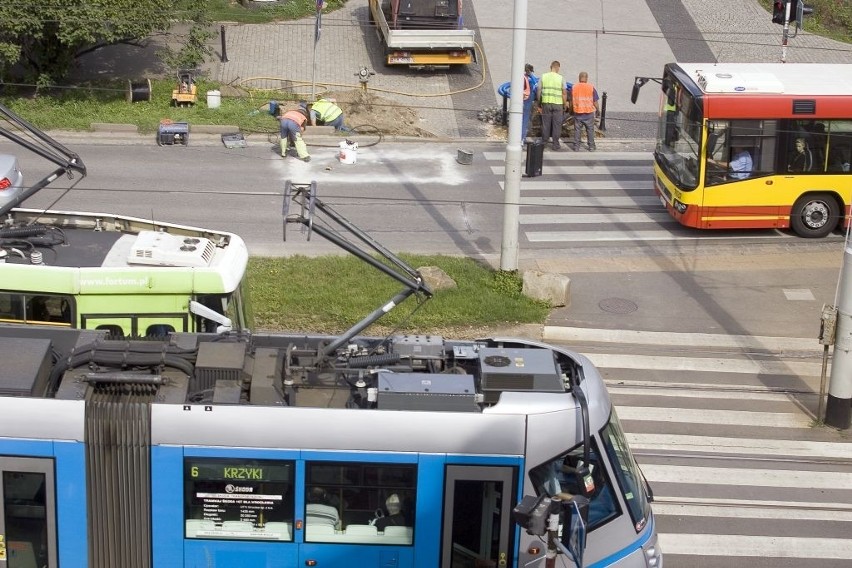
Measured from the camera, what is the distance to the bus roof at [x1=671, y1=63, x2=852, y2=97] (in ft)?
67.8

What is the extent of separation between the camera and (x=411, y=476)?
9.47 meters

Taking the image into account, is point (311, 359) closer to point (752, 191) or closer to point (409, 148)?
point (752, 191)

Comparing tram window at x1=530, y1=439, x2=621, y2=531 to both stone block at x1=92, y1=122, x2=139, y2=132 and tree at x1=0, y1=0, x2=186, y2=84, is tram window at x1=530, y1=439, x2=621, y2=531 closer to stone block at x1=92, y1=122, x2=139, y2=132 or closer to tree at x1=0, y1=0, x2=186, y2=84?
stone block at x1=92, y1=122, x2=139, y2=132

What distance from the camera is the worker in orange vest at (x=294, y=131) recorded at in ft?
79.8

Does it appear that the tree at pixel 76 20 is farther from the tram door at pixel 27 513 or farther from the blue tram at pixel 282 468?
the tram door at pixel 27 513

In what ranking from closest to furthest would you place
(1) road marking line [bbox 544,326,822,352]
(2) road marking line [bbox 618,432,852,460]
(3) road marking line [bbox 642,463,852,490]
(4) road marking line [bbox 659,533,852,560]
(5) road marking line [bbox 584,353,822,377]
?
(4) road marking line [bbox 659,533,852,560], (3) road marking line [bbox 642,463,852,490], (2) road marking line [bbox 618,432,852,460], (5) road marking line [bbox 584,353,822,377], (1) road marking line [bbox 544,326,822,352]

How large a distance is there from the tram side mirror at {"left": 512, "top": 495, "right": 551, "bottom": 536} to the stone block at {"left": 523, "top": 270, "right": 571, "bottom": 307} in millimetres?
10043

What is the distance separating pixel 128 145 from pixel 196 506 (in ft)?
55.7

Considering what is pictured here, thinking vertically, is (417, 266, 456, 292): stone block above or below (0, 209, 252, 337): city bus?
below

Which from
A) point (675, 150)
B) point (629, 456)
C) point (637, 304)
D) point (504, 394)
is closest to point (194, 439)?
point (504, 394)

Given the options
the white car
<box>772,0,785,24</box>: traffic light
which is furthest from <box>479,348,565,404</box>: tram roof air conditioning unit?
<box>772,0,785,24</box>: traffic light

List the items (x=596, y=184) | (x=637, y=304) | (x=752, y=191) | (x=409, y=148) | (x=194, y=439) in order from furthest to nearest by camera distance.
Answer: (x=409, y=148) → (x=596, y=184) → (x=752, y=191) → (x=637, y=304) → (x=194, y=439)

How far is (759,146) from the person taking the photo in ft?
68.6

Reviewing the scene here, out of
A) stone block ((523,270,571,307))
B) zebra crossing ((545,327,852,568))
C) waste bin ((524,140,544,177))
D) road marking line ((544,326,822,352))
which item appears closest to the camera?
zebra crossing ((545,327,852,568))
